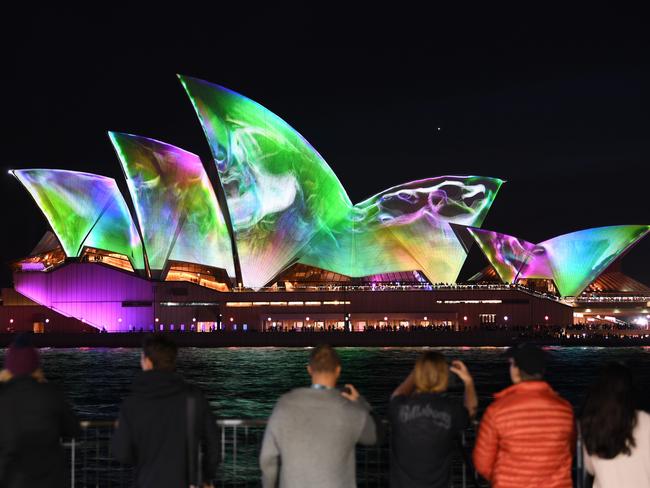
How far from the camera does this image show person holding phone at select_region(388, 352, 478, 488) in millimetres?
5098

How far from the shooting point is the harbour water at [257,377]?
73.3ft

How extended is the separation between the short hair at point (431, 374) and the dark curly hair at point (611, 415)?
0.77 meters

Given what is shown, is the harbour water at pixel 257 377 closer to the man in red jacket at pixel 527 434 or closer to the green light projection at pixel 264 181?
the green light projection at pixel 264 181

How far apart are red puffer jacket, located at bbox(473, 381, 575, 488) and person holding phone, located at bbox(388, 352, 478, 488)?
245mm

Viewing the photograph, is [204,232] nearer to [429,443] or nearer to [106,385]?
[106,385]

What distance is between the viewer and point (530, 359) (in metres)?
4.95

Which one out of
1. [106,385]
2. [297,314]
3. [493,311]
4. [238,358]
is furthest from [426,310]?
[106,385]

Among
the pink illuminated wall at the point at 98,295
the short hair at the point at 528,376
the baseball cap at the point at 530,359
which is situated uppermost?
the pink illuminated wall at the point at 98,295

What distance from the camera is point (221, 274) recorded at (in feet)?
207

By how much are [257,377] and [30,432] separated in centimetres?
2624

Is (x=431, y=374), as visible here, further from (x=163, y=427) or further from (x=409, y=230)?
(x=409, y=230)

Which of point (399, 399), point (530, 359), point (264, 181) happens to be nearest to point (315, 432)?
point (399, 399)

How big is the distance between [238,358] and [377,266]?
1972 cm

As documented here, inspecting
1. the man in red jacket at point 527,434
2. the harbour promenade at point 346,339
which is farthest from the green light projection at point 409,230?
the man in red jacket at point 527,434
